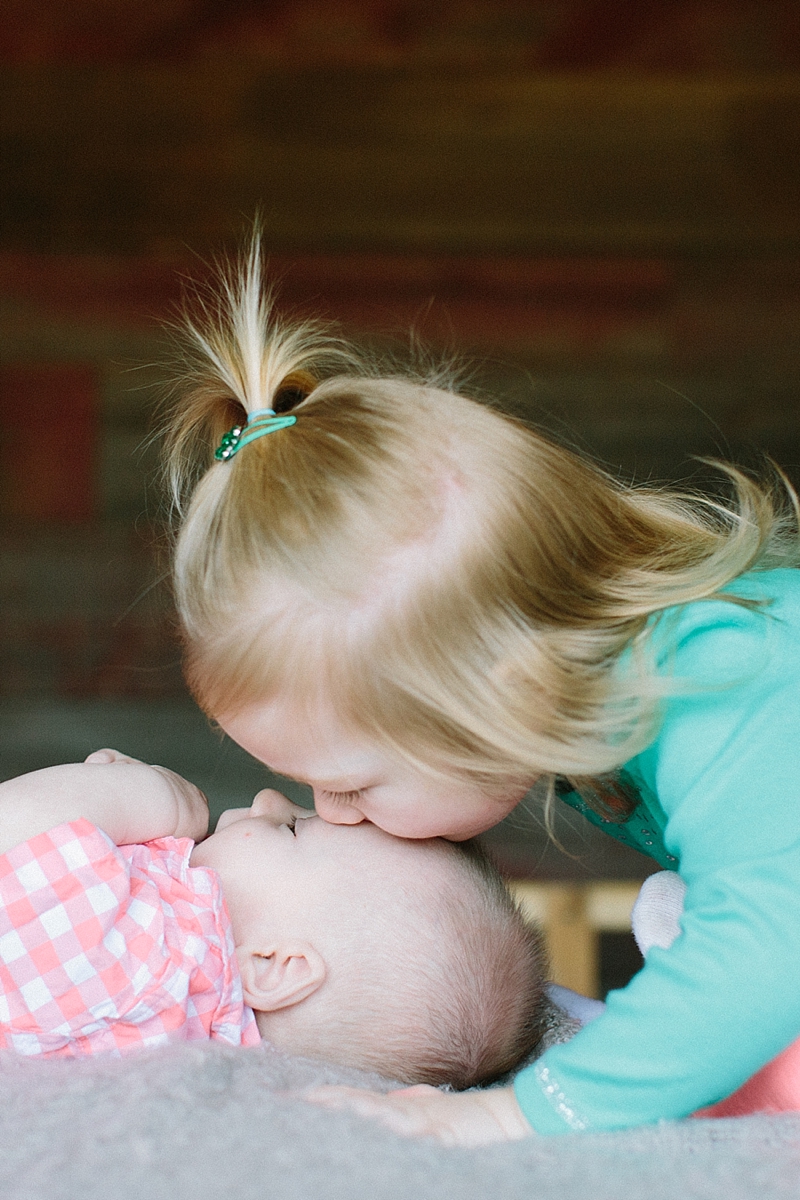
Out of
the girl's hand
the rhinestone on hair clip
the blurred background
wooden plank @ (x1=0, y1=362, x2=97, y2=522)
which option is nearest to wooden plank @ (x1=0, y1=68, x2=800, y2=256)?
the blurred background

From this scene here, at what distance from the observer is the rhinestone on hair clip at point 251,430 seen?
3.21 ft

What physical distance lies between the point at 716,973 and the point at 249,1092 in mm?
294

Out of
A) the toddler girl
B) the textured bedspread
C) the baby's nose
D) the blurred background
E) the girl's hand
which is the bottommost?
the girl's hand

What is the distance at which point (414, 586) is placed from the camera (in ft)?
2.97

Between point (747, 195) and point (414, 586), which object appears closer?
point (414, 586)

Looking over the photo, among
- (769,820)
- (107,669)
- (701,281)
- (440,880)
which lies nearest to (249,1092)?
(440,880)

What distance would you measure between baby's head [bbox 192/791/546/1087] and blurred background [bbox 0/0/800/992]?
2908 millimetres

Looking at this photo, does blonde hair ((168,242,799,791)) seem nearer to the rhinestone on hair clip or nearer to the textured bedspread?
the rhinestone on hair clip

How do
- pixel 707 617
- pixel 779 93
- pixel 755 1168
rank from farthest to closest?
pixel 779 93 < pixel 707 617 < pixel 755 1168

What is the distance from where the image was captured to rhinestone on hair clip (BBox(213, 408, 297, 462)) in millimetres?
977

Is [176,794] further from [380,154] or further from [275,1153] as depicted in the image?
[380,154]

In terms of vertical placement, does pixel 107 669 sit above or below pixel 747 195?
below

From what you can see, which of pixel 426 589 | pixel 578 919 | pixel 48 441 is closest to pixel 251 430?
pixel 426 589

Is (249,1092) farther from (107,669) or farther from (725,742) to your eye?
(107,669)
